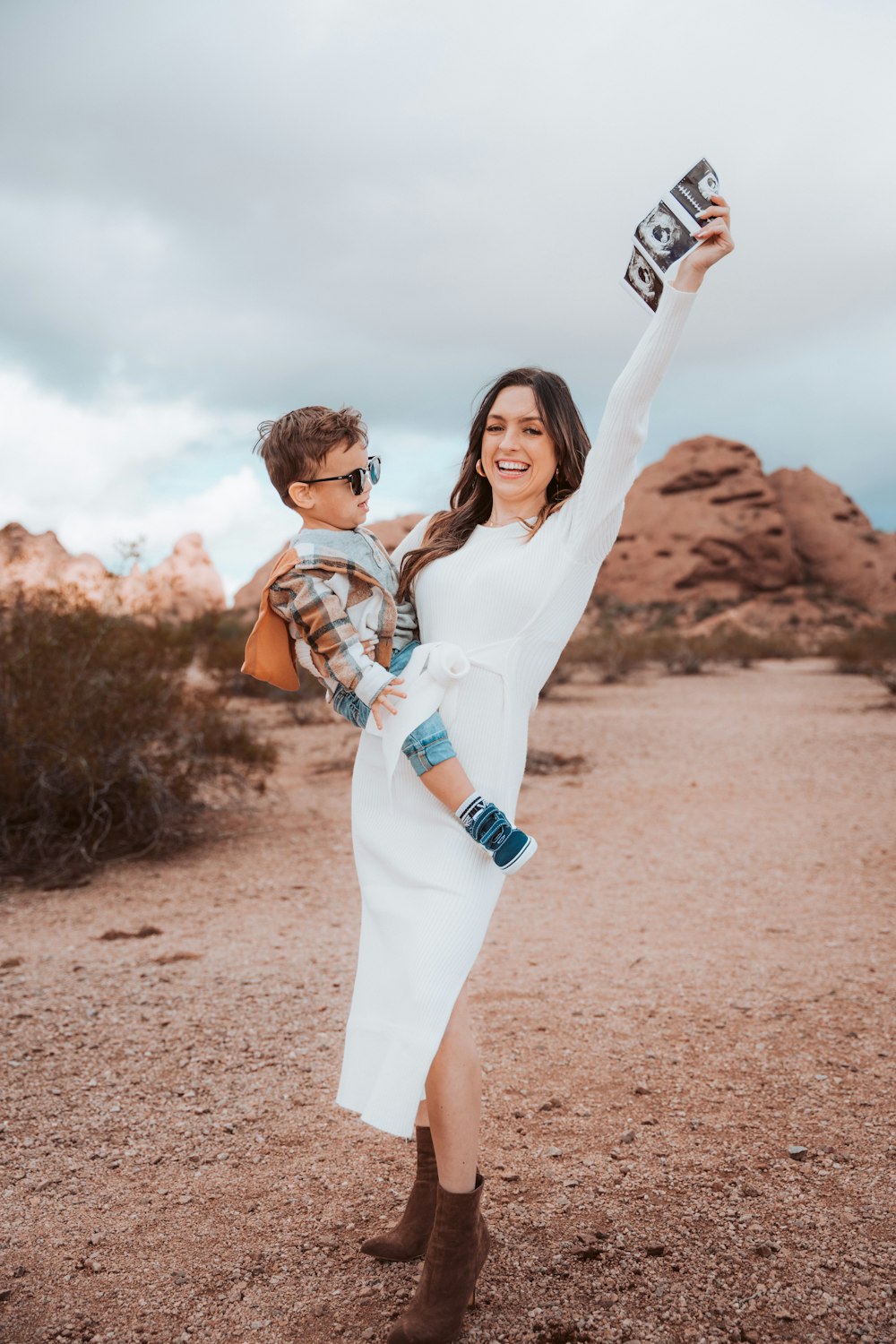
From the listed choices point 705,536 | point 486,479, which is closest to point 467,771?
point 486,479

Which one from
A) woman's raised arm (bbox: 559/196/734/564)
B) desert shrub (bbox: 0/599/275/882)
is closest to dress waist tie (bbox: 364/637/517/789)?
woman's raised arm (bbox: 559/196/734/564)

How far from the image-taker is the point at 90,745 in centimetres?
687

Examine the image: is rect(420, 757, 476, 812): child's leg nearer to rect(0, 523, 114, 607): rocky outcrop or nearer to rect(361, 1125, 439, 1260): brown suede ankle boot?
rect(361, 1125, 439, 1260): brown suede ankle boot

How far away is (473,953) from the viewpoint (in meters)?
2.18

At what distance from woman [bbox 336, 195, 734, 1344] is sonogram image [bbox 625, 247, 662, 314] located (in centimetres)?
8

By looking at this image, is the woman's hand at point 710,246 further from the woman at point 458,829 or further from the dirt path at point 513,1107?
the dirt path at point 513,1107

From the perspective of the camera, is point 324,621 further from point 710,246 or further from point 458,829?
point 710,246

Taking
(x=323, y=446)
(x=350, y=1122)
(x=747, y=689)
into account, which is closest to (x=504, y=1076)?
(x=350, y=1122)

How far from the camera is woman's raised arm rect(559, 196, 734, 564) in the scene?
6.84ft

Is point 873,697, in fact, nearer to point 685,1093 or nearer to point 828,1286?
point 685,1093

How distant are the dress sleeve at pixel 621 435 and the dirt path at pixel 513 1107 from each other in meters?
1.73

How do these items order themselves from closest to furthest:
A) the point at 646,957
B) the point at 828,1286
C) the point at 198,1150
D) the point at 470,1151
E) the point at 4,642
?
1. the point at 470,1151
2. the point at 828,1286
3. the point at 198,1150
4. the point at 646,957
5. the point at 4,642

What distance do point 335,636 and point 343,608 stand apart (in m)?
0.07

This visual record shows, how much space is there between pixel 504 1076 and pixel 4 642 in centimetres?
512
